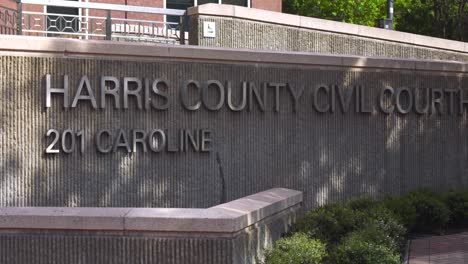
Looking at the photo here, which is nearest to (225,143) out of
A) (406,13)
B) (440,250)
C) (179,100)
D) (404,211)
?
(179,100)

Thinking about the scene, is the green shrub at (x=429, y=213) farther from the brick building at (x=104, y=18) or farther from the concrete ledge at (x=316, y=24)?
the brick building at (x=104, y=18)

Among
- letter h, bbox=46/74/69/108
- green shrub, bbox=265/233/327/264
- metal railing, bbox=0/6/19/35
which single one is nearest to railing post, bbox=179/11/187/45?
metal railing, bbox=0/6/19/35

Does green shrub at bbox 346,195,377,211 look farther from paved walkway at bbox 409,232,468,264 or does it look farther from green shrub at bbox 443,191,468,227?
green shrub at bbox 443,191,468,227

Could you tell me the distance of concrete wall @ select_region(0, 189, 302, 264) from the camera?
26.7ft

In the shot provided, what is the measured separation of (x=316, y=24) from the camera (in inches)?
639

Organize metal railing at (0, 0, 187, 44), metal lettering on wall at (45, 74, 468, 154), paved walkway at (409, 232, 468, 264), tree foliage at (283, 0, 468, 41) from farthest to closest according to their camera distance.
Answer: tree foliage at (283, 0, 468, 41) → metal railing at (0, 0, 187, 44) → metal lettering on wall at (45, 74, 468, 154) → paved walkway at (409, 232, 468, 264)

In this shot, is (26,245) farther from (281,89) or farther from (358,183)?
(358,183)

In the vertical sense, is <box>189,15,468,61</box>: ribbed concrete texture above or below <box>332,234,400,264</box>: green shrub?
above

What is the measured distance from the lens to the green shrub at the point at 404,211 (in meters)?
12.1

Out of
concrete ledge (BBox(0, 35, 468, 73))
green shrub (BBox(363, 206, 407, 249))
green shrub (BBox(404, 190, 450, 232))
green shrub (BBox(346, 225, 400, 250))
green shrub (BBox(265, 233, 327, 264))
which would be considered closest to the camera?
green shrub (BBox(265, 233, 327, 264))

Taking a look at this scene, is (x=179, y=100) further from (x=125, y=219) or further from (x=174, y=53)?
(x=125, y=219)

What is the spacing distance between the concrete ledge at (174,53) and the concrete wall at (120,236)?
327cm

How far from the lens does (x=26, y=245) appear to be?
831cm

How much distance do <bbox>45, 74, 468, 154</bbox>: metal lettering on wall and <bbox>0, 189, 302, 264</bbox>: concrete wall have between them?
2.95 metres
